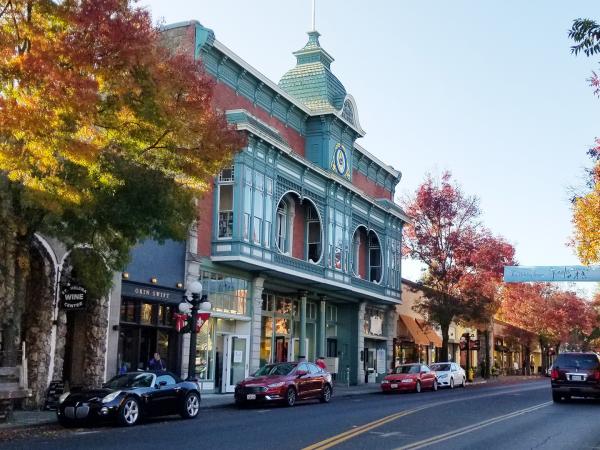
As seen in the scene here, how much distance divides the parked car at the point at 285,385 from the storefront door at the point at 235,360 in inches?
211

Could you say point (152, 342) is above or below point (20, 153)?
below

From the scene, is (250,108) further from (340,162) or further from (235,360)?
(235,360)

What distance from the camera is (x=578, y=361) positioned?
2473cm

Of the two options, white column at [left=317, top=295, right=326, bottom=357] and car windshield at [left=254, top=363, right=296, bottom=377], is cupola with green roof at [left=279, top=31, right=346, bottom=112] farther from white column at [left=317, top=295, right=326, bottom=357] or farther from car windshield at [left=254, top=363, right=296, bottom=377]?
car windshield at [left=254, top=363, right=296, bottom=377]

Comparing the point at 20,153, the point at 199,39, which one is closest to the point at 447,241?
the point at 199,39

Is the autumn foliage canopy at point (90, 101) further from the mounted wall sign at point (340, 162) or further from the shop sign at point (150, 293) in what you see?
the mounted wall sign at point (340, 162)

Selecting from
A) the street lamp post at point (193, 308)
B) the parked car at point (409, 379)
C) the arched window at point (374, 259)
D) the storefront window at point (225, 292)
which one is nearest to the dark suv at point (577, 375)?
the parked car at point (409, 379)

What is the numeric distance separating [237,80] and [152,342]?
1101cm

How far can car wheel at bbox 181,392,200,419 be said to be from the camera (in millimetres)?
18078

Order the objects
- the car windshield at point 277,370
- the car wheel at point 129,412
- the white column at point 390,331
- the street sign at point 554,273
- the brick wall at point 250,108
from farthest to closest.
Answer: the white column at point 390,331, the street sign at point 554,273, the brick wall at point 250,108, the car windshield at point 277,370, the car wheel at point 129,412

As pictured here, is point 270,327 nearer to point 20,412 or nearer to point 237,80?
point 237,80

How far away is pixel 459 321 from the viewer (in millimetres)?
48406

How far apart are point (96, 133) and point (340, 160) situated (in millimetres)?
23469

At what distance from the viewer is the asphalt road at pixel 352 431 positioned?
13094mm
